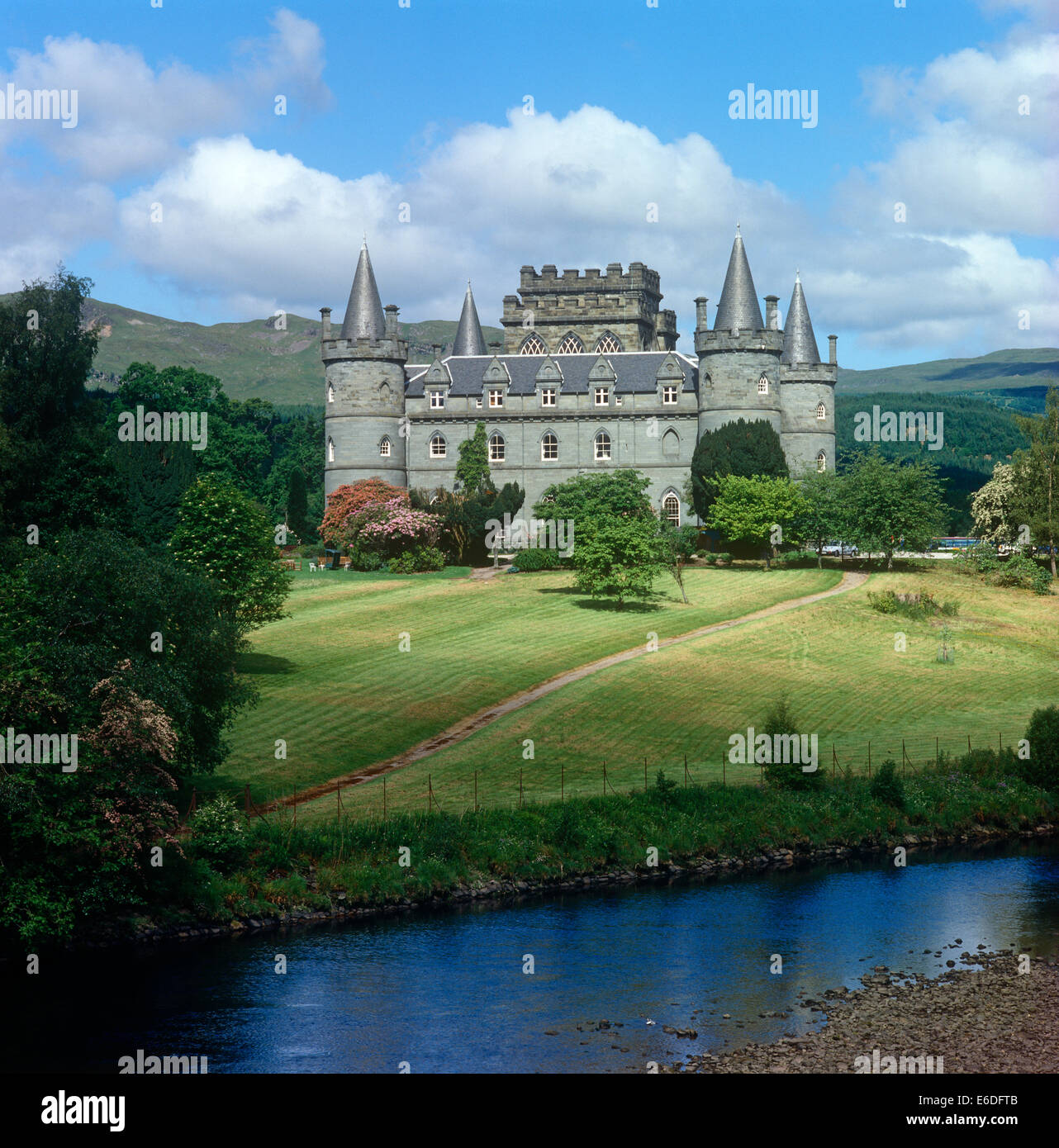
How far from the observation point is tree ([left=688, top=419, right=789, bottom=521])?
255ft

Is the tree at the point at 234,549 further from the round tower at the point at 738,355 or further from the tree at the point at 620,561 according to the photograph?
the round tower at the point at 738,355

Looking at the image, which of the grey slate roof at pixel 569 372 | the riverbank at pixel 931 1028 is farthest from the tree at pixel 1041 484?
the riverbank at pixel 931 1028

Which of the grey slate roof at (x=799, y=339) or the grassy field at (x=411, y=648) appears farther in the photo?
the grey slate roof at (x=799, y=339)

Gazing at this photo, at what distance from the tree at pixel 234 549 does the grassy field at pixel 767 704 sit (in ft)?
36.2

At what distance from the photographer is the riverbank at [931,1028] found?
21.6 meters

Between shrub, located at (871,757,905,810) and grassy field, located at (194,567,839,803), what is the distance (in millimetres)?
13849

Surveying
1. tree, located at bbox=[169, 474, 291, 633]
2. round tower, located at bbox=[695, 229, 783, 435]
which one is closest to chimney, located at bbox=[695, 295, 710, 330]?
round tower, located at bbox=[695, 229, 783, 435]

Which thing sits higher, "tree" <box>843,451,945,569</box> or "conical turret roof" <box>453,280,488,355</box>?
"conical turret roof" <box>453,280,488,355</box>

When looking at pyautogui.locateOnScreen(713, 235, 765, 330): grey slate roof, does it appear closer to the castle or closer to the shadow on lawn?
the castle

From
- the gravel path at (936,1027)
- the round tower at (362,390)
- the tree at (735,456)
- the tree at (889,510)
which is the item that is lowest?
the gravel path at (936,1027)

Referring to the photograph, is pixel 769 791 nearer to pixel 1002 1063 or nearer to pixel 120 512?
pixel 1002 1063

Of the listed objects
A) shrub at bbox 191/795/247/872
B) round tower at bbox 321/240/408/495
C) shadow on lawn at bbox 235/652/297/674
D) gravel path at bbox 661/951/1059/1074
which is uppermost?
round tower at bbox 321/240/408/495
